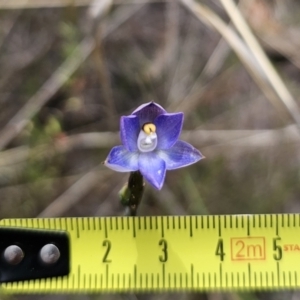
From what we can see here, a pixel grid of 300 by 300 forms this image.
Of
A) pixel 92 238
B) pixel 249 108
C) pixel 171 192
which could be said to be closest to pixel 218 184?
pixel 171 192

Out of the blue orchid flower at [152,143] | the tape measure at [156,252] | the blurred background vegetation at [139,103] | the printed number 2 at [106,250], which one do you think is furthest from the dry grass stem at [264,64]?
the printed number 2 at [106,250]

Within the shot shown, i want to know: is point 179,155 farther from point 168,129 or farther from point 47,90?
point 47,90

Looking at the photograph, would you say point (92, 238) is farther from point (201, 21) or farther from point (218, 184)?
point (201, 21)

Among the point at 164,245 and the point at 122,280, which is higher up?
the point at 164,245

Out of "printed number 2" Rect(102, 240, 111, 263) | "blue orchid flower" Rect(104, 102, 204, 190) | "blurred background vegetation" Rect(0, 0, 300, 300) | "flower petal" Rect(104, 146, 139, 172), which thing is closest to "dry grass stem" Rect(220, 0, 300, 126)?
"blurred background vegetation" Rect(0, 0, 300, 300)

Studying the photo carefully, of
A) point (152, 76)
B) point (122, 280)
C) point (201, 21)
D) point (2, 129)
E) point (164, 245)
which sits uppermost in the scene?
point (201, 21)

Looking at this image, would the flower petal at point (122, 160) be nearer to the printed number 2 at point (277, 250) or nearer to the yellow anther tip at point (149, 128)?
the yellow anther tip at point (149, 128)
